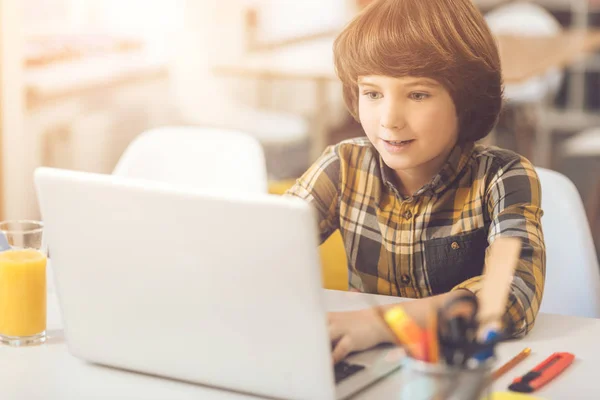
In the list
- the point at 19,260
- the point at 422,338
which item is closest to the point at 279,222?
the point at 422,338

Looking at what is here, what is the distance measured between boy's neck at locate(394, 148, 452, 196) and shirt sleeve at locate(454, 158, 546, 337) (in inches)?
4.2

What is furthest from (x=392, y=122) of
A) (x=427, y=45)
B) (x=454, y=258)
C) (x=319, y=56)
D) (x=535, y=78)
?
(x=535, y=78)

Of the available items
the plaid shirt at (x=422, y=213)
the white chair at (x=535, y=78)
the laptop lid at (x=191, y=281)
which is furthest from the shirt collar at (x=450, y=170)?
the white chair at (x=535, y=78)

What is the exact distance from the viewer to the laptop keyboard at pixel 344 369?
891mm

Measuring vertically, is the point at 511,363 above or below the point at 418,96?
below

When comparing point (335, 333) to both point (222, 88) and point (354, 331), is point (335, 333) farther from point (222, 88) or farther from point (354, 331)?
point (222, 88)

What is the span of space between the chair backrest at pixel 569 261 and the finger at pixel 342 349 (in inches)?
20.8

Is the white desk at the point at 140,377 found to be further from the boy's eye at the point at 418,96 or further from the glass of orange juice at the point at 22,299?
the boy's eye at the point at 418,96

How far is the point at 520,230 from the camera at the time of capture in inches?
44.7

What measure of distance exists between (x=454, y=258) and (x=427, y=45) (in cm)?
31

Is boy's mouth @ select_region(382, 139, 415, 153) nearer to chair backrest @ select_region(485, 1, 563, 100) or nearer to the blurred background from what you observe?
the blurred background

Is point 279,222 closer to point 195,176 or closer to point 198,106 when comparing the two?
point 195,176

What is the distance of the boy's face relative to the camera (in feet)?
3.92

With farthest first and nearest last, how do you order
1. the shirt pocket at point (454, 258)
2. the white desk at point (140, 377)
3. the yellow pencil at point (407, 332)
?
the shirt pocket at point (454, 258) → the white desk at point (140, 377) → the yellow pencil at point (407, 332)
